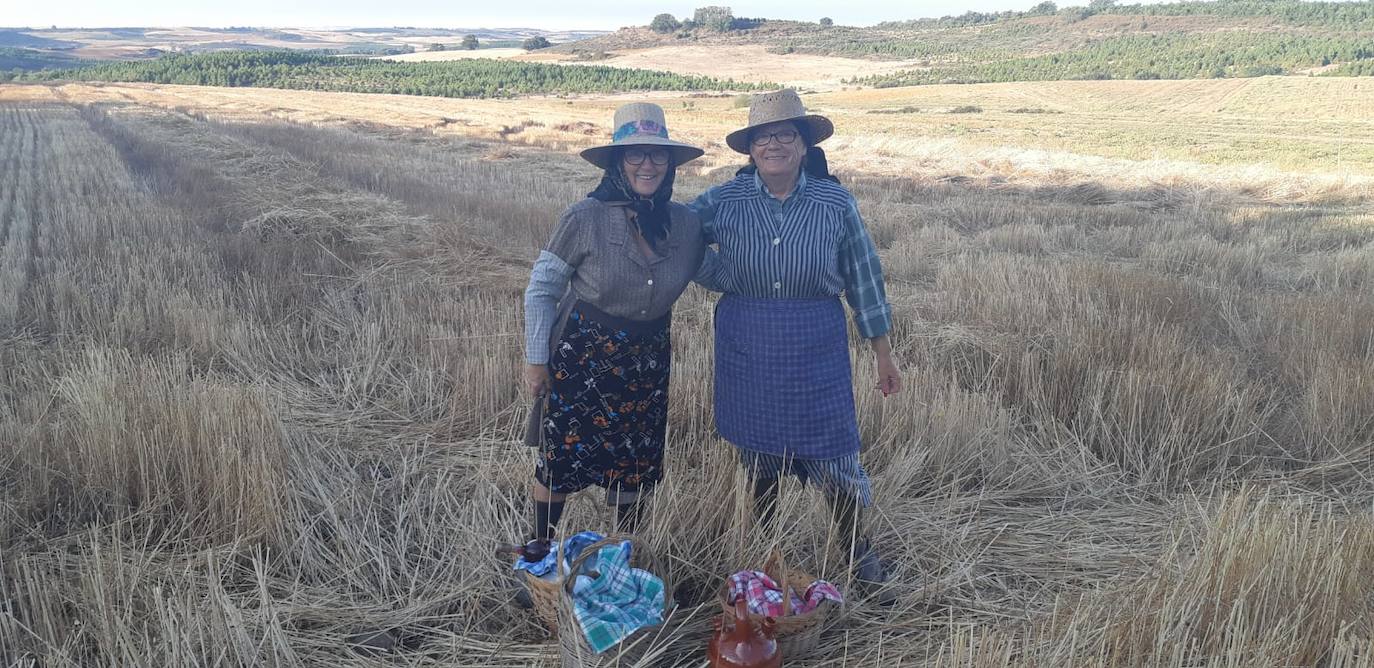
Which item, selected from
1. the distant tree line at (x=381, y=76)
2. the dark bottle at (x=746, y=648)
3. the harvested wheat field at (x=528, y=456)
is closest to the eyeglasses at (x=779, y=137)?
the harvested wheat field at (x=528, y=456)

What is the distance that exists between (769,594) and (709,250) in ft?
3.89

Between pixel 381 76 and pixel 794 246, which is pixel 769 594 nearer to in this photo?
pixel 794 246

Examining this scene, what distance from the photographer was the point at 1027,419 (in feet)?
15.2

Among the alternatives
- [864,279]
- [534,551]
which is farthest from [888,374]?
[534,551]

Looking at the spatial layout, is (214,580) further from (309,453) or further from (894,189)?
(894,189)

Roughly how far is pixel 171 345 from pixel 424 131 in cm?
1992

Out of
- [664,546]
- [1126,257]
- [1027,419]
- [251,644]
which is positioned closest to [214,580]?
[251,644]

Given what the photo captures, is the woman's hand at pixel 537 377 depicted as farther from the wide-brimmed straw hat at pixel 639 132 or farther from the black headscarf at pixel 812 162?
the black headscarf at pixel 812 162

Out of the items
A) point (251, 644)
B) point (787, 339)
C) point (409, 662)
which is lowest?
point (409, 662)

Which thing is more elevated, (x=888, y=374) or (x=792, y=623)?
(x=888, y=374)

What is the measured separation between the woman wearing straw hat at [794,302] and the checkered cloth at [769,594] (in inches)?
14.0

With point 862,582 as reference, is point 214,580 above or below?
above

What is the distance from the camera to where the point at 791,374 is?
295 centimetres

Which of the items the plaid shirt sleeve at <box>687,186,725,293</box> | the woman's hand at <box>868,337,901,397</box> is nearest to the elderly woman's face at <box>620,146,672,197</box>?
the plaid shirt sleeve at <box>687,186,725,293</box>
